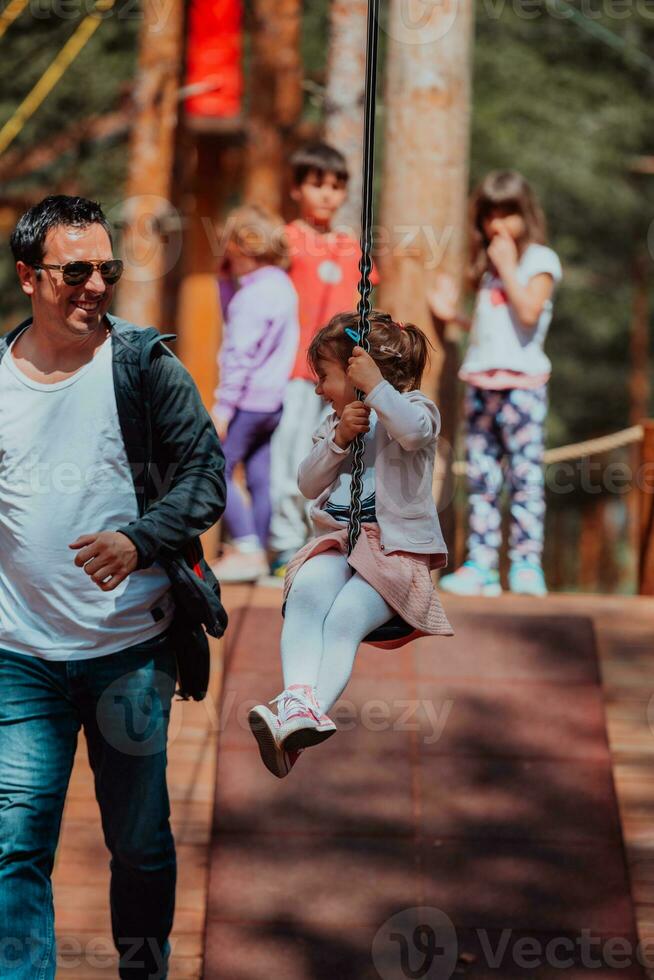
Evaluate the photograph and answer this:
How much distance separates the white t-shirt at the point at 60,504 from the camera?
3.36 m

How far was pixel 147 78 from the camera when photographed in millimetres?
12094

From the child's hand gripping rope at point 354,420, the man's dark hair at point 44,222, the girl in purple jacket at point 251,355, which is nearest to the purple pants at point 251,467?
the girl in purple jacket at point 251,355

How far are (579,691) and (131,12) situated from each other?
14710 millimetres

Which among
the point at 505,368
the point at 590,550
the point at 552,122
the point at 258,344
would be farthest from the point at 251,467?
the point at 552,122

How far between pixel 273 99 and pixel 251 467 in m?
A: 5.79

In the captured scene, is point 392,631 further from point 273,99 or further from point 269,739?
point 273,99

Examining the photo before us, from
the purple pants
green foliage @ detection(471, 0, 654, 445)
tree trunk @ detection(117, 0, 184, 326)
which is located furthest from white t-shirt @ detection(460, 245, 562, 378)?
green foliage @ detection(471, 0, 654, 445)

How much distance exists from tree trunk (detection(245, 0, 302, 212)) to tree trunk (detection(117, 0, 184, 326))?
26.8 inches

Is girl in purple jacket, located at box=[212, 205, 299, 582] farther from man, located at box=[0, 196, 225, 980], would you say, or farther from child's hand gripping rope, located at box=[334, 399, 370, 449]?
child's hand gripping rope, located at box=[334, 399, 370, 449]

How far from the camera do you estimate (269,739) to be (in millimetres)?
3189

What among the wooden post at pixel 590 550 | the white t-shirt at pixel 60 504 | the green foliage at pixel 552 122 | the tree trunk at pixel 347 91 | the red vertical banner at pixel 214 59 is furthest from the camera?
the green foliage at pixel 552 122

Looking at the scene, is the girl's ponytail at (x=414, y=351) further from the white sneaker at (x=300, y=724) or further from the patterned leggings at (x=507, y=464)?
the patterned leggings at (x=507, y=464)

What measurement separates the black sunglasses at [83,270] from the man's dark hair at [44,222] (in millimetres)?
47

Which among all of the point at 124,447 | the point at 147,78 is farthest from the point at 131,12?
the point at 124,447
